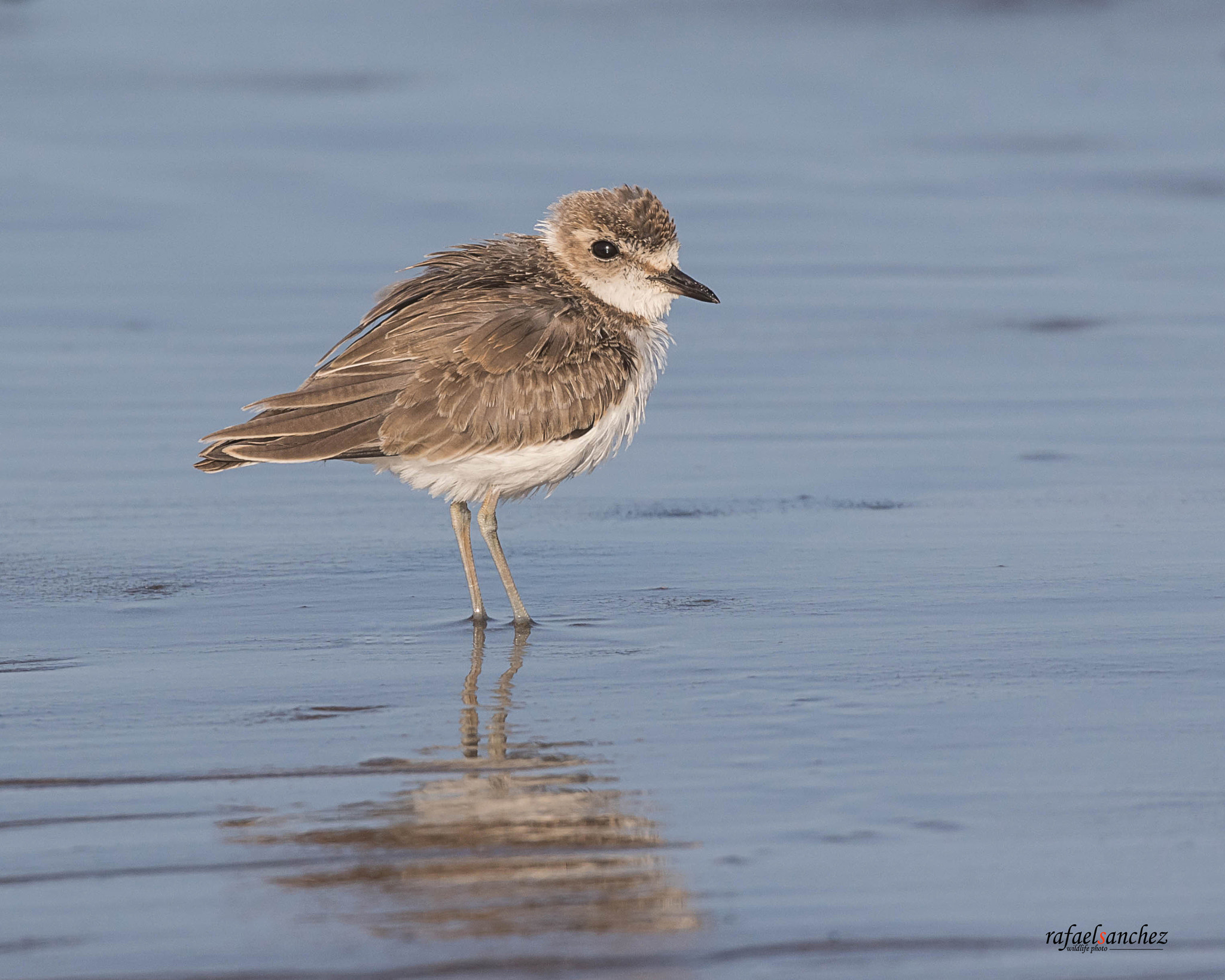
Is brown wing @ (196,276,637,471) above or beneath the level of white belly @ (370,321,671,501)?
above

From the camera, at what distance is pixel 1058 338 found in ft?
35.9

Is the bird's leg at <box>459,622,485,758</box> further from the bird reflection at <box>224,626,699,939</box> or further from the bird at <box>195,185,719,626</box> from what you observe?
the bird at <box>195,185,719,626</box>

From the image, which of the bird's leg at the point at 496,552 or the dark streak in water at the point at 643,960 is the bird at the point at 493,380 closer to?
the bird's leg at the point at 496,552

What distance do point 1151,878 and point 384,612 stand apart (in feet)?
10.5

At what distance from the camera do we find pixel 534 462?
665cm

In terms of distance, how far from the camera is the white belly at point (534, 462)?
21.7ft

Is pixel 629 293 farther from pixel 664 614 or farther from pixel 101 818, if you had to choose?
pixel 101 818

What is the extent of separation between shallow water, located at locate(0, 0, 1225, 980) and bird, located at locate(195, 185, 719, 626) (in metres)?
0.46

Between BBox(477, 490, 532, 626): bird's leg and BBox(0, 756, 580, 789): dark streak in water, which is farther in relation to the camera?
BBox(477, 490, 532, 626): bird's leg

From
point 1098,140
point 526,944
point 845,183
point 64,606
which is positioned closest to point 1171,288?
point 845,183

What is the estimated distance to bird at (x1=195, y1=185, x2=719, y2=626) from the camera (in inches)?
254

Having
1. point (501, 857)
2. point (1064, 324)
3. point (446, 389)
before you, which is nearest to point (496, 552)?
point (446, 389)

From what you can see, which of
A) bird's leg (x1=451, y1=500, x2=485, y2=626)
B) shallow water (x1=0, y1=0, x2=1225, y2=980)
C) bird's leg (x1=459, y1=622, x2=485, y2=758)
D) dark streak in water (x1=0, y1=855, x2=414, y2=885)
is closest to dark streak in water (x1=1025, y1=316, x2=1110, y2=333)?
shallow water (x1=0, y1=0, x2=1225, y2=980)

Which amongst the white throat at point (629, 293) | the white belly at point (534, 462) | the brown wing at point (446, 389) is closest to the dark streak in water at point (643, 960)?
the brown wing at point (446, 389)
